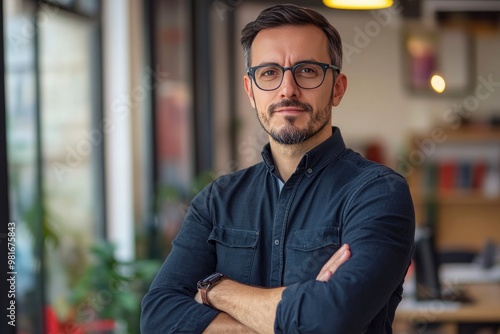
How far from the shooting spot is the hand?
172cm

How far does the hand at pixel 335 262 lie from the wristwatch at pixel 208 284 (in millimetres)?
247

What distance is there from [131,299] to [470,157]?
5.77m

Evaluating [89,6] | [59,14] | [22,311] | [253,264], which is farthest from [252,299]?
[89,6]

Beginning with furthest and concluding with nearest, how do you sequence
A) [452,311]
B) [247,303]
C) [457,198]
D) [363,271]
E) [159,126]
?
[457,198] < [159,126] < [452,311] < [247,303] < [363,271]

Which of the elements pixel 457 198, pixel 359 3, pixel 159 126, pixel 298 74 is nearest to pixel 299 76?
pixel 298 74

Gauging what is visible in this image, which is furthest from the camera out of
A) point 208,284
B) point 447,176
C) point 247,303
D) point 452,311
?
point 447,176

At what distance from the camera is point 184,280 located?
1.96 meters

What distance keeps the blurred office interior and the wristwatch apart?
71 centimetres

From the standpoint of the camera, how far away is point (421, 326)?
5.11m

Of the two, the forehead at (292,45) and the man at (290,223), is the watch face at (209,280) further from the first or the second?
the forehead at (292,45)

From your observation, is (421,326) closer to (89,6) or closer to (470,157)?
(89,6)

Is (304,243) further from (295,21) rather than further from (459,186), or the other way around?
(459,186)

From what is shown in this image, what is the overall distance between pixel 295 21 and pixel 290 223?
0.46 metres

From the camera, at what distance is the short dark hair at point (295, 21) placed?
1900 mm
